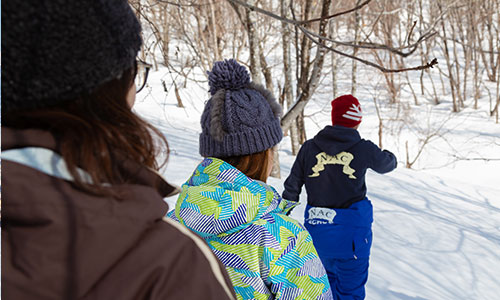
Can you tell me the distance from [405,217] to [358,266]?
2.18 meters

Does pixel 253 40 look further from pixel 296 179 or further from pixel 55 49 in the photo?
pixel 55 49

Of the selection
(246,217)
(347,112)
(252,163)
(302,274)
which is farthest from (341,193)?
(246,217)

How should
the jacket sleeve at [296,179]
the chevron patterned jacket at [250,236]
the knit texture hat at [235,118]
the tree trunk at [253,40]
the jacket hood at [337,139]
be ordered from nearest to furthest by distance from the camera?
the chevron patterned jacket at [250,236] → the knit texture hat at [235,118] → the jacket hood at [337,139] → the jacket sleeve at [296,179] → the tree trunk at [253,40]

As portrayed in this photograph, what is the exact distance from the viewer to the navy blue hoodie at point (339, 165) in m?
2.49

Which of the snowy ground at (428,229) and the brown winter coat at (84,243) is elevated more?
the brown winter coat at (84,243)

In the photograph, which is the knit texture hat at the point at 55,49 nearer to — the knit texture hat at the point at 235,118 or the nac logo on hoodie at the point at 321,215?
the knit texture hat at the point at 235,118

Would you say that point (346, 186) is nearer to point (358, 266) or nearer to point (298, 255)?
point (358, 266)

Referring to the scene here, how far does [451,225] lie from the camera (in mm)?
4309

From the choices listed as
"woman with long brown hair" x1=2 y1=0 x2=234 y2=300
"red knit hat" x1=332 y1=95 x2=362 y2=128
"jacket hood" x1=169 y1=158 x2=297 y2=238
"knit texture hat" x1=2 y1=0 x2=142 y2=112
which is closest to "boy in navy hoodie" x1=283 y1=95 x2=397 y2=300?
"red knit hat" x1=332 y1=95 x2=362 y2=128

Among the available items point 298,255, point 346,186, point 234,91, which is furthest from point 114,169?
point 346,186

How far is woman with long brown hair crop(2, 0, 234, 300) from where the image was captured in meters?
0.53

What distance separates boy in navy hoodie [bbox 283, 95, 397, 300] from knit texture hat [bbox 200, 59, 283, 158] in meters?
1.03

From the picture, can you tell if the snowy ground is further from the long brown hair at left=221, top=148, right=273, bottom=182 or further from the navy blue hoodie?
the navy blue hoodie

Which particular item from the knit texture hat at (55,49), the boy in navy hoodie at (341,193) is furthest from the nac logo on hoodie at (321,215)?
the knit texture hat at (55,49)
